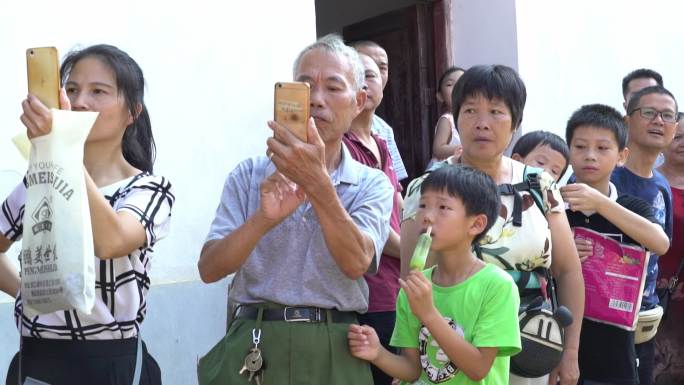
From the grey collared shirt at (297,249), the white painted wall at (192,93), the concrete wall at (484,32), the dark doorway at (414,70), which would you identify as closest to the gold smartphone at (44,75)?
the grey collared shirt at (297,249)

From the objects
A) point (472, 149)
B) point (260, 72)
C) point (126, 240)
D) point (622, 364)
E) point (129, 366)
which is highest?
point (260, 72)

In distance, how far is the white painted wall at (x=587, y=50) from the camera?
6664 millimetres

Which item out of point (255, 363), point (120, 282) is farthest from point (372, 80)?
point (120, 282)

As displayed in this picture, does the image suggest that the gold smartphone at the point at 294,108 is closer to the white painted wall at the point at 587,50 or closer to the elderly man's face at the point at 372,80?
the elderly man's face at the point at 372,80

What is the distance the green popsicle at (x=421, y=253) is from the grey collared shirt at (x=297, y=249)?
146 millimetres

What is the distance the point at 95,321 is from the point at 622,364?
2.40 metres

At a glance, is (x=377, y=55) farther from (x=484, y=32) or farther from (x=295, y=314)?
(x=295, y=314)

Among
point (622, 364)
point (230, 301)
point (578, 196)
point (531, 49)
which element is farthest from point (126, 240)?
point (531, 49)

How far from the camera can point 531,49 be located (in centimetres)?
662

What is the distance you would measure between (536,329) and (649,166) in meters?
1.87

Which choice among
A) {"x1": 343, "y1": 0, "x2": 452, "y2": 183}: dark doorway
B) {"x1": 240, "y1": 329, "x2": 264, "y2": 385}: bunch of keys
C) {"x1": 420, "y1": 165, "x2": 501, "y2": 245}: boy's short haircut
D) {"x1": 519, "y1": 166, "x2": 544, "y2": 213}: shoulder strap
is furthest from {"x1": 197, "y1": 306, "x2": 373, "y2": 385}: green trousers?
{"x1": 343, "y1": 0, "x2": 452, "y2": 183}: dark doorway

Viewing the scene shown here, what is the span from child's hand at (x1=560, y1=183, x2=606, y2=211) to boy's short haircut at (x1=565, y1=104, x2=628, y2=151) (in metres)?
0.40

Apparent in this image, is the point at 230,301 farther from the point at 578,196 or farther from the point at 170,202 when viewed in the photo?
the point at 578,196

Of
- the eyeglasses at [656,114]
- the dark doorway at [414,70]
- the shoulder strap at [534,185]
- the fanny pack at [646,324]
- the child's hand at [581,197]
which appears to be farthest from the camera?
the dark doorway at [414,70]
